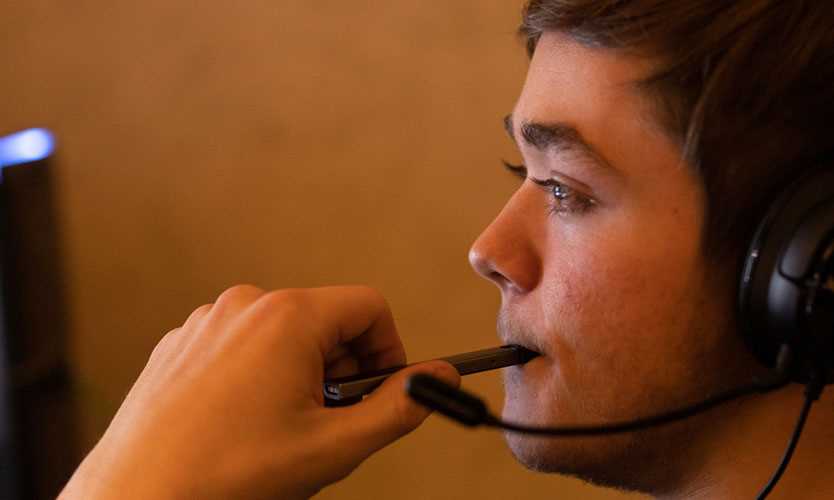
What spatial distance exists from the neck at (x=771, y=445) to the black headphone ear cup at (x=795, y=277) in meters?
0.13

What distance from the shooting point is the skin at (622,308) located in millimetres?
886

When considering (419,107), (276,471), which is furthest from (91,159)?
(276,471)

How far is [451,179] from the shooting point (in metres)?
1.75

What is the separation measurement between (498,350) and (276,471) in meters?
0.27

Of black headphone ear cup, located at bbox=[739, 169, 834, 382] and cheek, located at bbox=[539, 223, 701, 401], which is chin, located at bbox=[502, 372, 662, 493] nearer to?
cheek, located at bbox=[539, 223, 701, 401]

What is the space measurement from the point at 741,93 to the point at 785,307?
208 millimetres

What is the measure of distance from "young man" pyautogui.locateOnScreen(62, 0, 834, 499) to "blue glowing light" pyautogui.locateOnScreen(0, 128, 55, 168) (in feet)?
2.83

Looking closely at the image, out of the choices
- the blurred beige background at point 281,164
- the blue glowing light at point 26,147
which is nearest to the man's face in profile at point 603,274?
the blurred beige background at point 281,164

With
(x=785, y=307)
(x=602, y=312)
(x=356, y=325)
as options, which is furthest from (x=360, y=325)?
(x=785, y=307)

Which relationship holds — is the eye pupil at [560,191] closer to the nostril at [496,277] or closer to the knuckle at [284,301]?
the nostril at [496,277]

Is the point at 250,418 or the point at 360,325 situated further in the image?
the point at 360,325

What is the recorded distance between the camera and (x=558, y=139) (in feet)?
3.05

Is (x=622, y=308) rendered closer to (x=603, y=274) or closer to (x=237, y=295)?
(x=603, y=274)

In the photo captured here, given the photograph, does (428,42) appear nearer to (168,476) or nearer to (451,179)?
(451,179)
